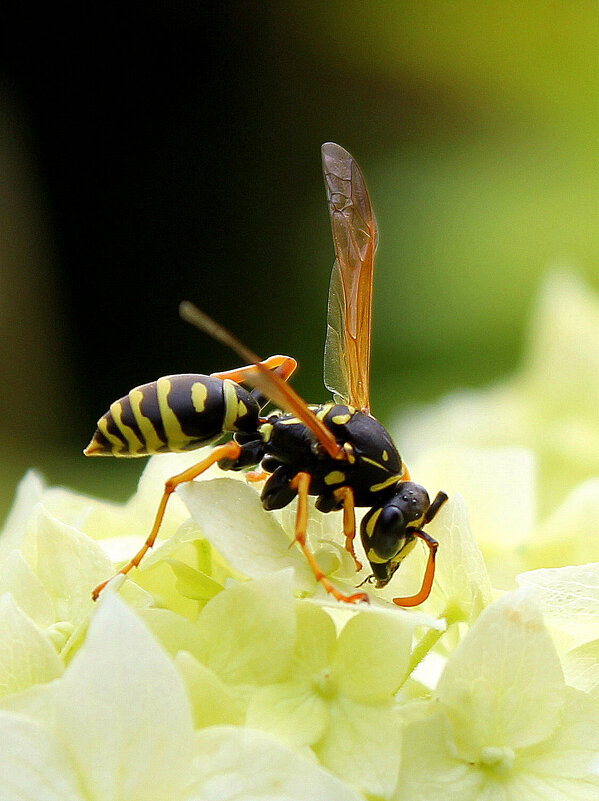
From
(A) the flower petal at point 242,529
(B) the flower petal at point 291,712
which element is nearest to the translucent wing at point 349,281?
(A) the flower petal at point 242,529

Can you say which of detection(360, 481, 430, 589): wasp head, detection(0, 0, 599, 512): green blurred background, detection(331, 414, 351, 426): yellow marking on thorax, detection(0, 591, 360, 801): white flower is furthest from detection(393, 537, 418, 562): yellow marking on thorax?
detection(0, 0, 599, 512): green blurred background

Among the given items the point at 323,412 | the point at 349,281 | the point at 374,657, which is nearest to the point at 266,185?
the point at 349,281

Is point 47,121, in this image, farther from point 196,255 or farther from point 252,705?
point 252,705

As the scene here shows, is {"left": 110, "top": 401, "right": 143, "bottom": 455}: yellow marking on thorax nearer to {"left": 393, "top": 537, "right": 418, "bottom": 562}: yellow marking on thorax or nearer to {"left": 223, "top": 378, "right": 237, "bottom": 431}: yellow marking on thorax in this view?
{"left": 223, "top": 378, "right": 237, "bottom": 431}: yellow marking on thorax

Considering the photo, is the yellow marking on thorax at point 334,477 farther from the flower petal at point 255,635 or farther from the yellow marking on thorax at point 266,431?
the flower petal at point 255,635

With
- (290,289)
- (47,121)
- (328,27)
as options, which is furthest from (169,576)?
(328,27)

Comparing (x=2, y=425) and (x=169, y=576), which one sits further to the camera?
(x=2, y=425)

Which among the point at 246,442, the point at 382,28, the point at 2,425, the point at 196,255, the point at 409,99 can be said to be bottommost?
the point at 2,425
